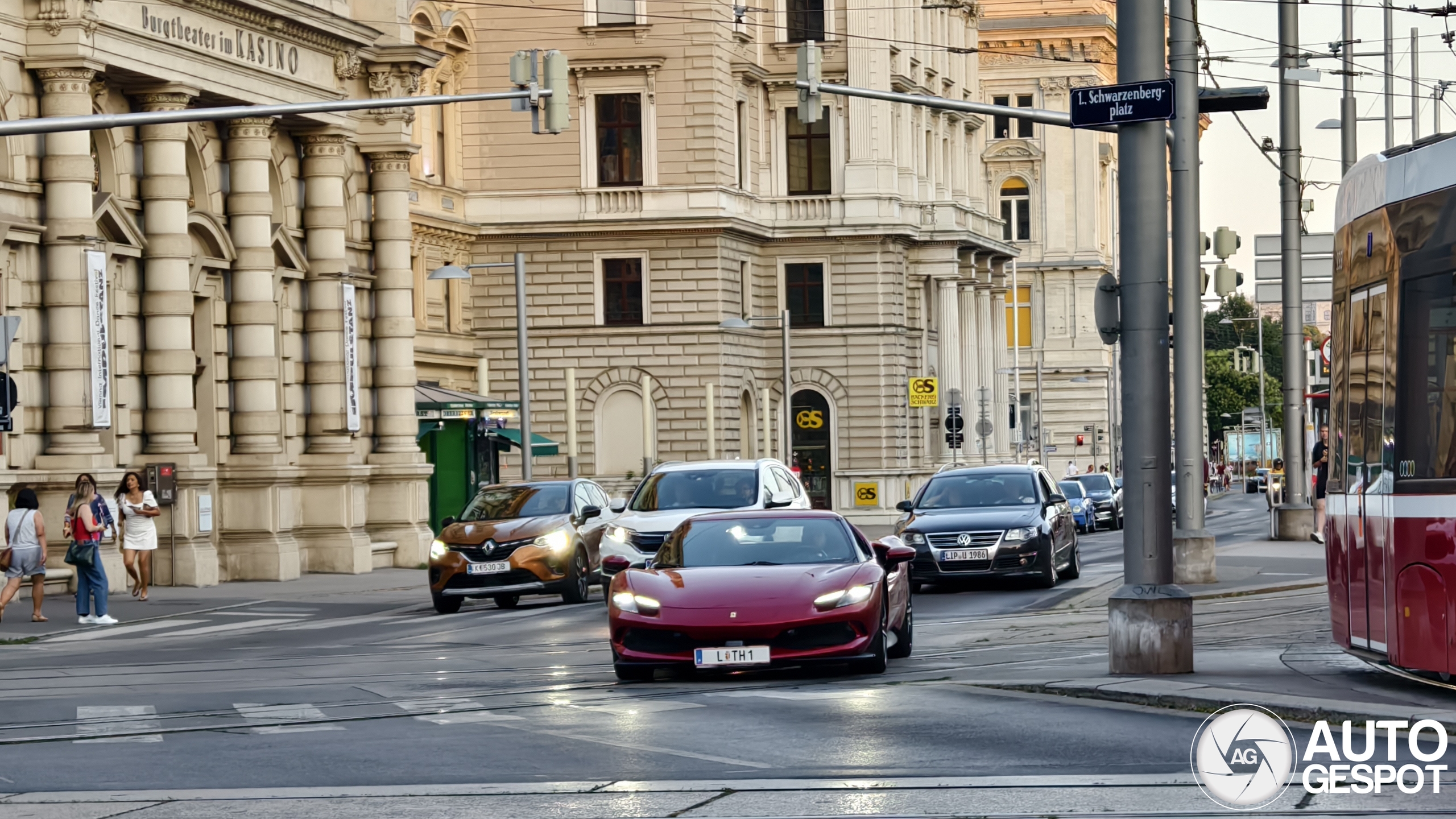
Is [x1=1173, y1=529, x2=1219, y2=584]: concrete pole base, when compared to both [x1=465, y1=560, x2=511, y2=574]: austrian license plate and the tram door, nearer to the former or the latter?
[x1=465, y1=560, x2=511, y2=574]: austrian license plate

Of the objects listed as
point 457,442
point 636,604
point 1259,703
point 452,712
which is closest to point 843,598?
point 636,604

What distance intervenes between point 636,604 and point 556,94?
422 inches

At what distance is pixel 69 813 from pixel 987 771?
13.3ft

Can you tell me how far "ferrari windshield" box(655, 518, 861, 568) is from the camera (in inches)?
695

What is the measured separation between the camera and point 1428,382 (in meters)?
13.5

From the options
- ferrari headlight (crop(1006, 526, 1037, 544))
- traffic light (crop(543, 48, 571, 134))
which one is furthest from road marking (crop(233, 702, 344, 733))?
ferrari headlight (crop(1006, 526, 1037, 544))

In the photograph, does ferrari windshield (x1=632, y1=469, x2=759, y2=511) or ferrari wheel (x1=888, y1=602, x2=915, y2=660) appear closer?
ferrari wheel (x1=888, y1=602, x2=915, y2=660)

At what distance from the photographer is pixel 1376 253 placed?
47.0ft

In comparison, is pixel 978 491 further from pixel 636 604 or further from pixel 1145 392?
pixel 1145 392

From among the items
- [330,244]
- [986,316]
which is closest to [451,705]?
[330,244]

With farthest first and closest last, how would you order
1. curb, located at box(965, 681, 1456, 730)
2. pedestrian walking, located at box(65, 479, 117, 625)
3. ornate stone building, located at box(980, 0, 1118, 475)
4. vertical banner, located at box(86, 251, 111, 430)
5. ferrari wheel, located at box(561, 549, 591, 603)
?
ornate stone building, located at box(980, 0, 1118, 475), vertical banner, located at box(86, 251, 111, 430), ferrari wheel, located at box(561, 549, 591, 603), pedestrian walking, located at box(65, 479, 117, 625), curb, located at box(965, 681, 1456, 730)

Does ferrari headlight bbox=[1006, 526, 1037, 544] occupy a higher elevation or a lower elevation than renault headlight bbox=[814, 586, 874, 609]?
lower

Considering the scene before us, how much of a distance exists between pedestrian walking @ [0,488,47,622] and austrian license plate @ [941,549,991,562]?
34.2 feet

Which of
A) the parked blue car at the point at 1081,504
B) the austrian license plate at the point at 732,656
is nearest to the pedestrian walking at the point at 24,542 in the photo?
the austrian license plate at the point at 732,656
